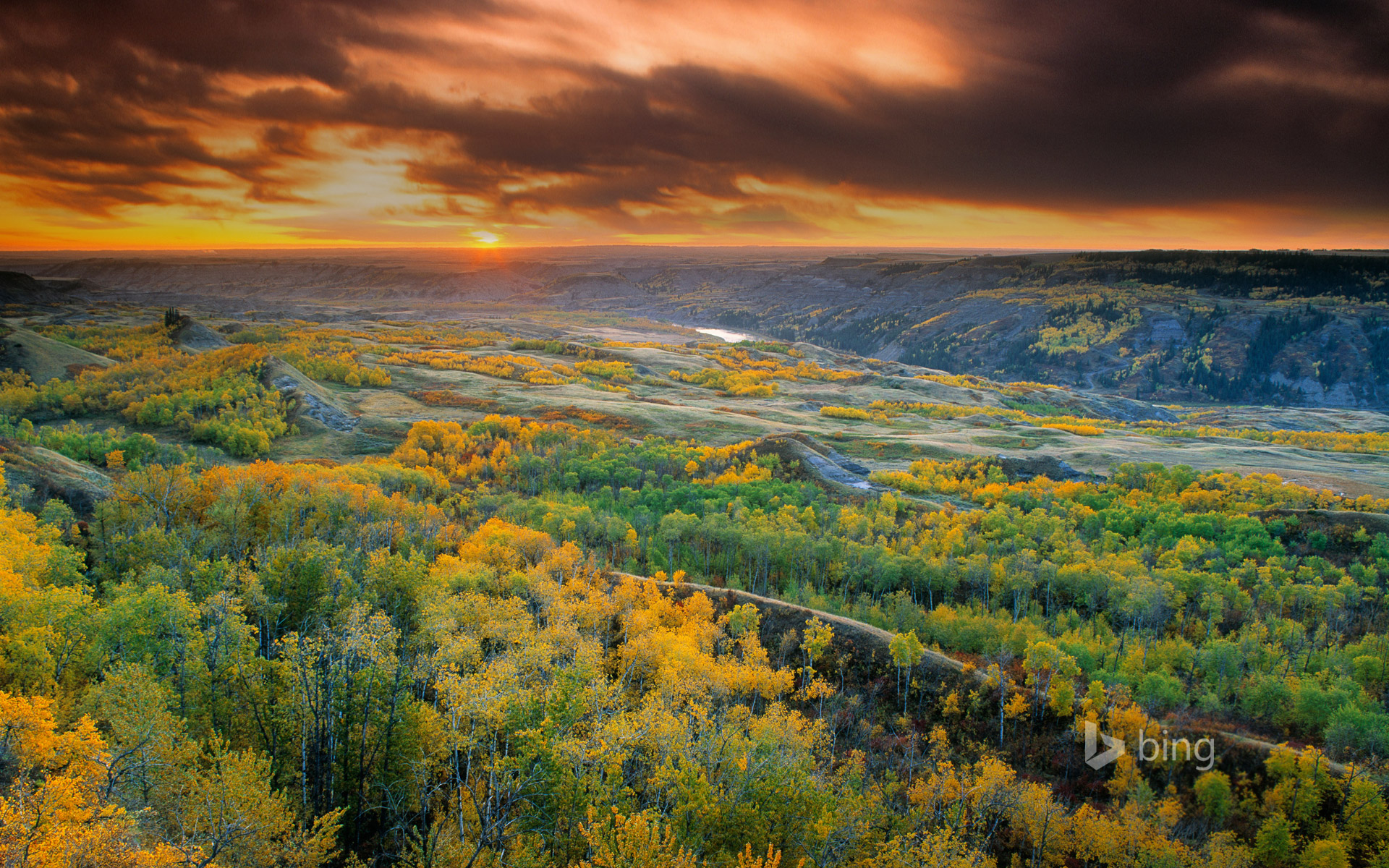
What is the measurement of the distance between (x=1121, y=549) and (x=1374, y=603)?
22.7m

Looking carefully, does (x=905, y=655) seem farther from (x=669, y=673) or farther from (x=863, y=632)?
(x=669, y=673)

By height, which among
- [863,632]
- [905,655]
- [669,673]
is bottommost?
[863,632]

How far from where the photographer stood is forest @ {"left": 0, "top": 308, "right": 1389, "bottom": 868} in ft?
100

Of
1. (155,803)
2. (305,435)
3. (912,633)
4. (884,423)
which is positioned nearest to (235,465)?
(305,435)

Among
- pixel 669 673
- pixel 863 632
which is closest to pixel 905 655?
pixel 863 632

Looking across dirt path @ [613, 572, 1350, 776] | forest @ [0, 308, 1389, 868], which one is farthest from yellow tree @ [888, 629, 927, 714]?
dirt path @ [613, 572, 1350, 776]

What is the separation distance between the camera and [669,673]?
45.2 m

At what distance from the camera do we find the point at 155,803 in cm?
2698

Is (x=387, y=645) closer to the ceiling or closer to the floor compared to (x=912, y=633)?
closer to the ceiling

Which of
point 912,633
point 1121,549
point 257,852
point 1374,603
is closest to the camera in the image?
point 257,852

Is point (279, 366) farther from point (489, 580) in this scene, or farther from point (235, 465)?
point (489, 580)

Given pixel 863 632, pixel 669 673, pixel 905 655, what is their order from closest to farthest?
pixel 669 673 → pixel 905 655 → pixel 863 632

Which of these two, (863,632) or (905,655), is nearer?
(905,655)

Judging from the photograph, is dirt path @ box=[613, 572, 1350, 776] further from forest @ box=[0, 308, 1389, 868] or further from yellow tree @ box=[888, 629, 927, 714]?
yellow tree @ box=[888, 629, 927, 714]
